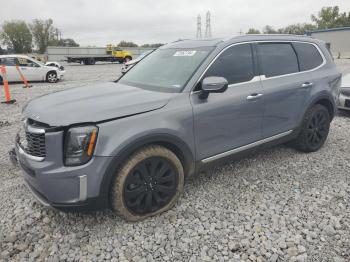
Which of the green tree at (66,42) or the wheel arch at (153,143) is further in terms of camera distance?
the green tree at (66,42)

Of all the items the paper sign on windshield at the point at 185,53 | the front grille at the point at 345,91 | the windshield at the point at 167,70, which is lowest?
the front grille at the point at 345,91

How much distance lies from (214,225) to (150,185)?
75cm

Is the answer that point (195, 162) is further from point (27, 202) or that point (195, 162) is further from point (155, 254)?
point (27, 202)

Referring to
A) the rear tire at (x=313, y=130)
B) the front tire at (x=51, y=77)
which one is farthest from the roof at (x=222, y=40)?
the front tire at (x=51, y=77)

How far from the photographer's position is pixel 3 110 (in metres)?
8.39

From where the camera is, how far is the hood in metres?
2.59

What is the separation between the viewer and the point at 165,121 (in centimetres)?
289

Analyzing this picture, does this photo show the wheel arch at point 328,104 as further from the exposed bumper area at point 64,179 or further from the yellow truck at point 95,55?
the yellow truck at point 95,55

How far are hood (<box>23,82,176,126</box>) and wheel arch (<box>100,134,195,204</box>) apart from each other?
28cm

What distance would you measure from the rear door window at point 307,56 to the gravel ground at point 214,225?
5.18 feet

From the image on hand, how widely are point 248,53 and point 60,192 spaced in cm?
269

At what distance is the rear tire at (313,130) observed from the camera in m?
4.47

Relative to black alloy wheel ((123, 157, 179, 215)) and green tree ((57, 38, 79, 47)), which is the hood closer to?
black alloy wheel ((123, 157, 179, 215))

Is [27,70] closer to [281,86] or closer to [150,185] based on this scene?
[281,86]
